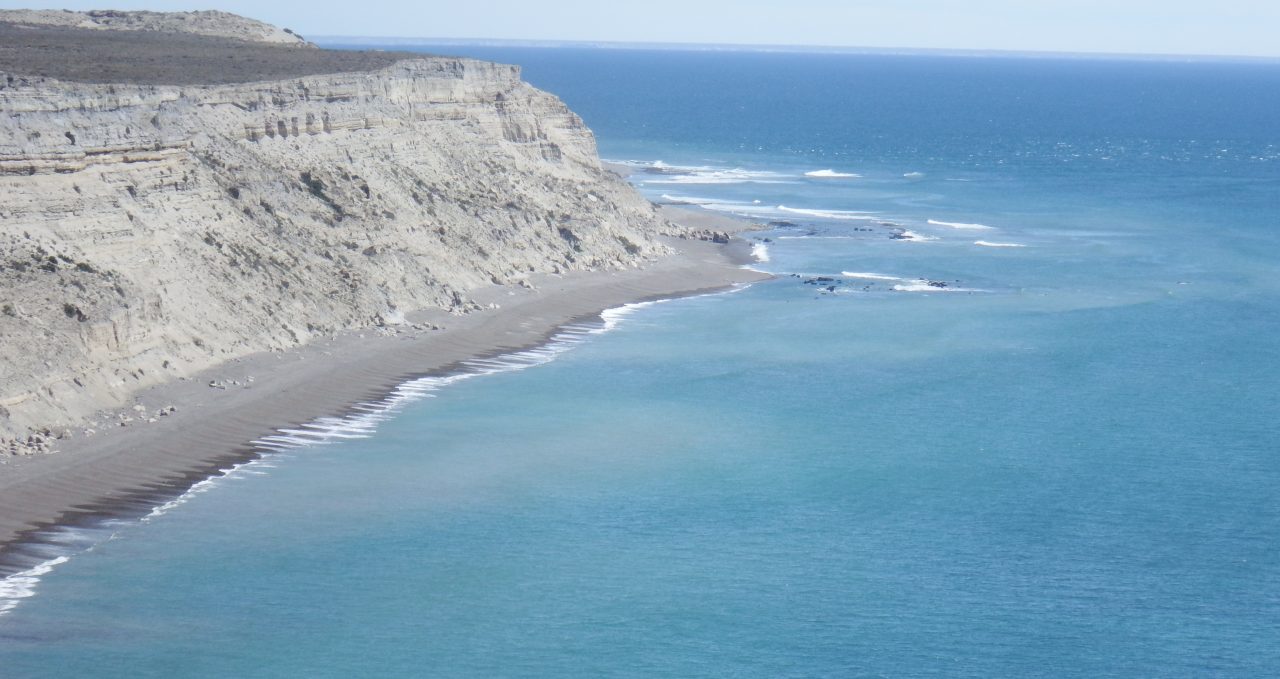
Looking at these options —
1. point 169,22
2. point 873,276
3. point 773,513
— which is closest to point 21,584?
point 773,513

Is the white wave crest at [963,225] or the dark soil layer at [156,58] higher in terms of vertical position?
the dark soil layer at [156,58]

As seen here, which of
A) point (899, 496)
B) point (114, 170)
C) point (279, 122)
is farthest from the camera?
point (279, 122)

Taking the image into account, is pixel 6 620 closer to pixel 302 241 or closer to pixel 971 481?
pixel 971 481

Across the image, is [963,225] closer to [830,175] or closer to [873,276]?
[873,276]

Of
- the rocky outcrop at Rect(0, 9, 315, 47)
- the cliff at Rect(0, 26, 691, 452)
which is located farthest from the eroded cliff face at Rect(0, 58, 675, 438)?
the rocky outcrop at Rect(0, 9, 315, 47)

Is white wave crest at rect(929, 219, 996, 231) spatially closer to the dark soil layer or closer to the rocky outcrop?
the dark soil layer

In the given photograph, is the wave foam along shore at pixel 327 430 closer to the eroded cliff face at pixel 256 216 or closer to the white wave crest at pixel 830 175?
the eroded cliff face at pixel 256 216

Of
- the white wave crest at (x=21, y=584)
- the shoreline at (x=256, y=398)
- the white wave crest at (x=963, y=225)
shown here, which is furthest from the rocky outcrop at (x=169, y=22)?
the white wave crest at (x=21, y=584)

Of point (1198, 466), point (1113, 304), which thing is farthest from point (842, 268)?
point (1198, 466)
